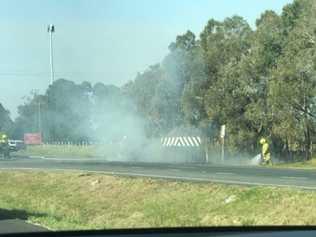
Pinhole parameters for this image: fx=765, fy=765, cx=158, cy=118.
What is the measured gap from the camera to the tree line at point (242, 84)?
1604 inches

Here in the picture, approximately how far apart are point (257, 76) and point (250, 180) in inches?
988

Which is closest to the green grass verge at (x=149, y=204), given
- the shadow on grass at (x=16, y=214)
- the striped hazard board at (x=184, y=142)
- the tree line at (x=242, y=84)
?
the shadow on grass at (x=16, y=214)

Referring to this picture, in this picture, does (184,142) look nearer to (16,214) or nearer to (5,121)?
(16,214)

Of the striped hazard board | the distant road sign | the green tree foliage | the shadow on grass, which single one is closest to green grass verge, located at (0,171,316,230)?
the shadow on grass

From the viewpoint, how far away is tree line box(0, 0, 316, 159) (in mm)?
40750

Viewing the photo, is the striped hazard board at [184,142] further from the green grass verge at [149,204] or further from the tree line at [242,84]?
the green grass verge at [149,204]

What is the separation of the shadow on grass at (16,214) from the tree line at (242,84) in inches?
971

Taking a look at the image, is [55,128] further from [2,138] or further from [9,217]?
[9,217]

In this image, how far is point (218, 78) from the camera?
4959 centimetres

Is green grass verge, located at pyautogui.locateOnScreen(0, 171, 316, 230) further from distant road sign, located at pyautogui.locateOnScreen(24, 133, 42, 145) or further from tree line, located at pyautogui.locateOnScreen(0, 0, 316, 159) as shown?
distant road sign, located at pyautogui.locateOnScreen(24, 133, 42, 145)

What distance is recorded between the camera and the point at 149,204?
1842cm

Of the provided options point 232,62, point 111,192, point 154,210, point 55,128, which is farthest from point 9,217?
point 55,128

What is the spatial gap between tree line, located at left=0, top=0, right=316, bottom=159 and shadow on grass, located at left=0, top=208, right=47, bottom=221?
971 inches

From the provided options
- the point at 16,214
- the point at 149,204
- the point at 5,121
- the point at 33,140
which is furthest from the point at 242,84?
the point at 5,121
